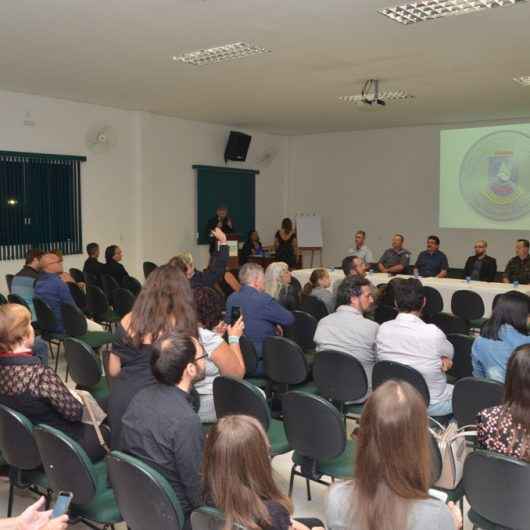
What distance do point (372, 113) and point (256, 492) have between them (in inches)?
371

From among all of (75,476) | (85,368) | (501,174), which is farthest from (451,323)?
(501,174)

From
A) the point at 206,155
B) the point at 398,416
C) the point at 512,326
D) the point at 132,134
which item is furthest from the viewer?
the point at 206,155

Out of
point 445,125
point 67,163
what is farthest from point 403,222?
point 67,163

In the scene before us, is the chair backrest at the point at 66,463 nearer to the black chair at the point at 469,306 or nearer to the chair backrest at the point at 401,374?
the chair backrest at the point at 401,374

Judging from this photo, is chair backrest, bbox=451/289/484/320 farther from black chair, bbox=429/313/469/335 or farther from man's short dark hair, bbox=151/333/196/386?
man's short dark hair, bbox=151/333/196/386

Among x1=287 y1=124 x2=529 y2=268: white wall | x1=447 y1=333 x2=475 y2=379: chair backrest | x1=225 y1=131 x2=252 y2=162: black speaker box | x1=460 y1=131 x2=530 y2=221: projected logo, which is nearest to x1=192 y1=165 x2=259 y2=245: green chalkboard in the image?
x1=225 y1=131 x2=252 y2=162: black speaker box

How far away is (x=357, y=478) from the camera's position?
157cm

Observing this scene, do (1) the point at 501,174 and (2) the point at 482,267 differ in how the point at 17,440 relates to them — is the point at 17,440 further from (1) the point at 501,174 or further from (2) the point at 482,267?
(1) the point at 501,174

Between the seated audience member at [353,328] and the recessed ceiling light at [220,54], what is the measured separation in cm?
322

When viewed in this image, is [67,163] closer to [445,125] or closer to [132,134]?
[132,134]

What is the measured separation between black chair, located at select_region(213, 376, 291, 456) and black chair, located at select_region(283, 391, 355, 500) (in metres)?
0.11

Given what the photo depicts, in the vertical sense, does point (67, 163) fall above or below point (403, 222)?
above

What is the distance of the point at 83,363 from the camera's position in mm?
3805

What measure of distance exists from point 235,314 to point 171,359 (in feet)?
6.80
